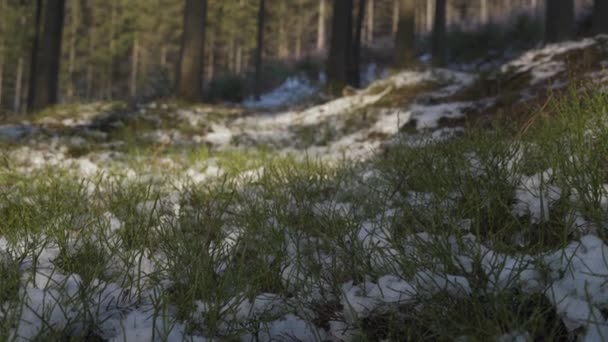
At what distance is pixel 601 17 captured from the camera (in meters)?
6.60

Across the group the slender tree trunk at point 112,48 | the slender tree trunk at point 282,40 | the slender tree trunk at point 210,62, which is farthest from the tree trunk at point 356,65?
the slender tree trunk at point 112,48

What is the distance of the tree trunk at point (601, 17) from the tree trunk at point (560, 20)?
3.22 ft

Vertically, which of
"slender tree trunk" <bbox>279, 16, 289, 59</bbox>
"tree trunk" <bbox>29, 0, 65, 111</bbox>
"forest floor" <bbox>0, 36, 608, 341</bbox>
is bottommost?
"forest floor" <bbox>0, 36, 608, 341</bbox>

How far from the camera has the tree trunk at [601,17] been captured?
6.53m

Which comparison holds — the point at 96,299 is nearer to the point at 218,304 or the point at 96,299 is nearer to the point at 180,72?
the point at 218,304

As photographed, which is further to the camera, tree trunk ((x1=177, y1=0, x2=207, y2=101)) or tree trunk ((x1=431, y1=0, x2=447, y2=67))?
tree trunk ((x1=431, y1=0, x2=447, y2=67))

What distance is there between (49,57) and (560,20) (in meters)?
11.6

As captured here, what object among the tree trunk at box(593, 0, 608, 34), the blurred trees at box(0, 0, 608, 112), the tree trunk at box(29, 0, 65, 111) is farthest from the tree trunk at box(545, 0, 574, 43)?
the blurred trees at box(0, 0, 608, 112)

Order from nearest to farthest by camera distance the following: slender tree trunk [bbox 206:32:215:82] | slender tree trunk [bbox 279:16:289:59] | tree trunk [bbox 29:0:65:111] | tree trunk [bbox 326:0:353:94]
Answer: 1. tree trunk [bbox 29:0:65:111]
2. tree trunk [bbox 326:0:353:94]
3. slender tree trunk [bbox 206:32:215:82]
4. slender tree trunk [bbox 279:16:289:59]

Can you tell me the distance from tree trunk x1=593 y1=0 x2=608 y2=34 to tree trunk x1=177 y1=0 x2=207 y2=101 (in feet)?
26.4

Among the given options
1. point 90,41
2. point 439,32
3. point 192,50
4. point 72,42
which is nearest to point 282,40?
point 90,41

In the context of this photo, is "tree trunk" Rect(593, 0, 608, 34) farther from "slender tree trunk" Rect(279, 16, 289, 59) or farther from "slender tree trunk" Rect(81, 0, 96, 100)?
"slender tree trunk" Rect(81, 0, 96, 100)

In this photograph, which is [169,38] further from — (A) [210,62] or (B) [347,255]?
(B) [347,255]

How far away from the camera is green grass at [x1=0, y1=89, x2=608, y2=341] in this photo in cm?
119
